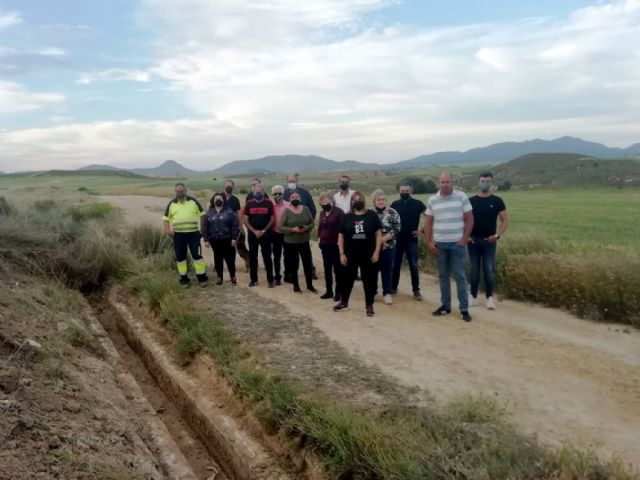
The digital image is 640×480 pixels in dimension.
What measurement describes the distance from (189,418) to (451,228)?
14.0 feet

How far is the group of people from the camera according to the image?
26.8 feet

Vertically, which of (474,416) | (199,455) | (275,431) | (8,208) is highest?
(8,208)

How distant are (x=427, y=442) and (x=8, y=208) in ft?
50.7

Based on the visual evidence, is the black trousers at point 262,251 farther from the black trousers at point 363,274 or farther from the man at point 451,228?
the man at point 451,228

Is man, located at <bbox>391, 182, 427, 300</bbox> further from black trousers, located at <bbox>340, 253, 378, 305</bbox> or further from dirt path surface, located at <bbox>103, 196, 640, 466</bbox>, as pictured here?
black trousers, located at <bbox>340, 253, 378, 305</bbox>

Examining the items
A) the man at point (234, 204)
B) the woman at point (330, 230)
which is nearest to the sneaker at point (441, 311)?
the woman at point (330, 230)

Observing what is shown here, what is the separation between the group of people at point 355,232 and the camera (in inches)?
322

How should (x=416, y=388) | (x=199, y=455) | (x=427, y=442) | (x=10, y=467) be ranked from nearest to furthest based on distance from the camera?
(x=10, y=467), (x=427, y=442), (x=416, y=388), (x=199, y=455)

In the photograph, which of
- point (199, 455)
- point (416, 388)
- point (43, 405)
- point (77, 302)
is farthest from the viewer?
point (77, 302)

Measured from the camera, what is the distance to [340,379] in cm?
594

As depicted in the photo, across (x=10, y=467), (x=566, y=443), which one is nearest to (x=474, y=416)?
(x=566, y=443)

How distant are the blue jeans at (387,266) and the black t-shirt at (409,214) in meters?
0.41

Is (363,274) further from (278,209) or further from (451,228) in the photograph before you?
(278,209)

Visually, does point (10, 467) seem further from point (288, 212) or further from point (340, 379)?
point (288, 212)
